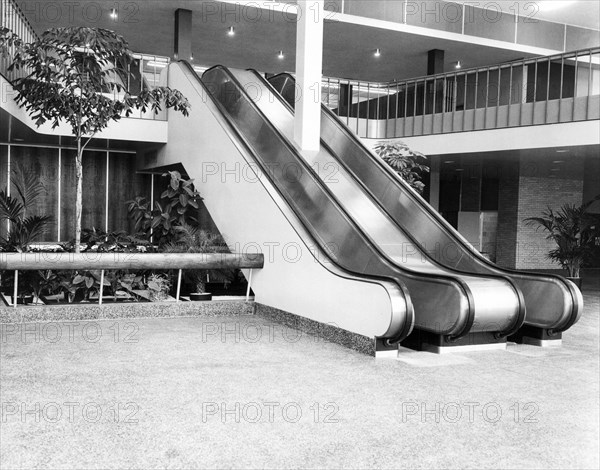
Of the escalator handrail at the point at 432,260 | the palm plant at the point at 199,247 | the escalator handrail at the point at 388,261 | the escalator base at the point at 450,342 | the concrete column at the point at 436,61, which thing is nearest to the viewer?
the escalator handrail at the point at 388,261

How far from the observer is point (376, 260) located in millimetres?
7449

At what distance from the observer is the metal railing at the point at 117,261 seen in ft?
24.6

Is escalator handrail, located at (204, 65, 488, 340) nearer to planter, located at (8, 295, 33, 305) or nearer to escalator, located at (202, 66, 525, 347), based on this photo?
escalator, located at (202, 66, 525, 347)

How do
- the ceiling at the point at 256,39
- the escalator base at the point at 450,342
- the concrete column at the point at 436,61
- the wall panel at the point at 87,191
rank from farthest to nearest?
the concrete column at the point at 436,61
the ceiling at the point at 256,39
the wall panel at the point at 87,191
the escalator base at the point at 450,342

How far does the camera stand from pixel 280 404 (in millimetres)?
4637

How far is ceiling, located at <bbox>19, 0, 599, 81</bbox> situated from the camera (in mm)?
15828

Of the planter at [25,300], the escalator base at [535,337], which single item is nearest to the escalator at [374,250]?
the escalator base at [535,337]

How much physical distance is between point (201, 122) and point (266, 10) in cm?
607

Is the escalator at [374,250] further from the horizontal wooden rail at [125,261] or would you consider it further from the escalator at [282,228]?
the horizontal wooden rail at [125,261]

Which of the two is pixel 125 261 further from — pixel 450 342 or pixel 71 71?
pixel 450 342

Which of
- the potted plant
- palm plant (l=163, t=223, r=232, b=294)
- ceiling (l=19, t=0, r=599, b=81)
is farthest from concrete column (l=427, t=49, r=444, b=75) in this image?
palm plant (l=163, t=223, r=232, b=294)

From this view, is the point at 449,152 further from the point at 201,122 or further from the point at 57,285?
the point at 57,285

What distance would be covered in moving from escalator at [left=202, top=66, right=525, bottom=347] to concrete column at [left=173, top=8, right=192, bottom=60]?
4595 millimetres

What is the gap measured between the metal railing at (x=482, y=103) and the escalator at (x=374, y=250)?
3777 mm
